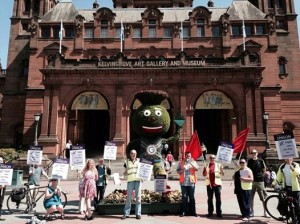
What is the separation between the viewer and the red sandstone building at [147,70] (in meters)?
32.1

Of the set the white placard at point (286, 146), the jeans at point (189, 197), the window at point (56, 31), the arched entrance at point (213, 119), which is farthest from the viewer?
the window at point (56, 31)

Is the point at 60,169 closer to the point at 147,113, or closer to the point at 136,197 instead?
the point at 136,197

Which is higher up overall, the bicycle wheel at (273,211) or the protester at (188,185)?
the protester at (188,185)

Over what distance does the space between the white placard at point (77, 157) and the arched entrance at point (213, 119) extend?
21162mm

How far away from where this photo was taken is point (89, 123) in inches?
1550

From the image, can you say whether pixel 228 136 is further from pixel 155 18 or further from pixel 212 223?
pixel 212 223

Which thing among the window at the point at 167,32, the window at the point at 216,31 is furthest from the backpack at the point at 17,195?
the window at the point at 216,31

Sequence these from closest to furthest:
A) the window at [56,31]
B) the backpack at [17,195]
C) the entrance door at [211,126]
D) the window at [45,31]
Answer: the backpack at [17,195] < the entrance door at [211,126] < the window at [56,31] < the window at [45,31]

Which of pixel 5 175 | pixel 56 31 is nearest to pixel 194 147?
pixel 5 175

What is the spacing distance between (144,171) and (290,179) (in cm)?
478

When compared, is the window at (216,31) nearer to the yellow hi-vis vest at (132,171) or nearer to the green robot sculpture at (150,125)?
the green robot sculpture at (150,125)

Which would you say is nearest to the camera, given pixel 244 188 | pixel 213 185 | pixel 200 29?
pixel 244 188

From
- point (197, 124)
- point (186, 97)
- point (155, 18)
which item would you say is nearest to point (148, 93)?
point (186, 97)

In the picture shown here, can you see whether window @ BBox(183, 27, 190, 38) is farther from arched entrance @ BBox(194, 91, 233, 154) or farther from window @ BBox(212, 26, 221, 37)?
arched entrance @ BBox(194, 91, 233, 154)
